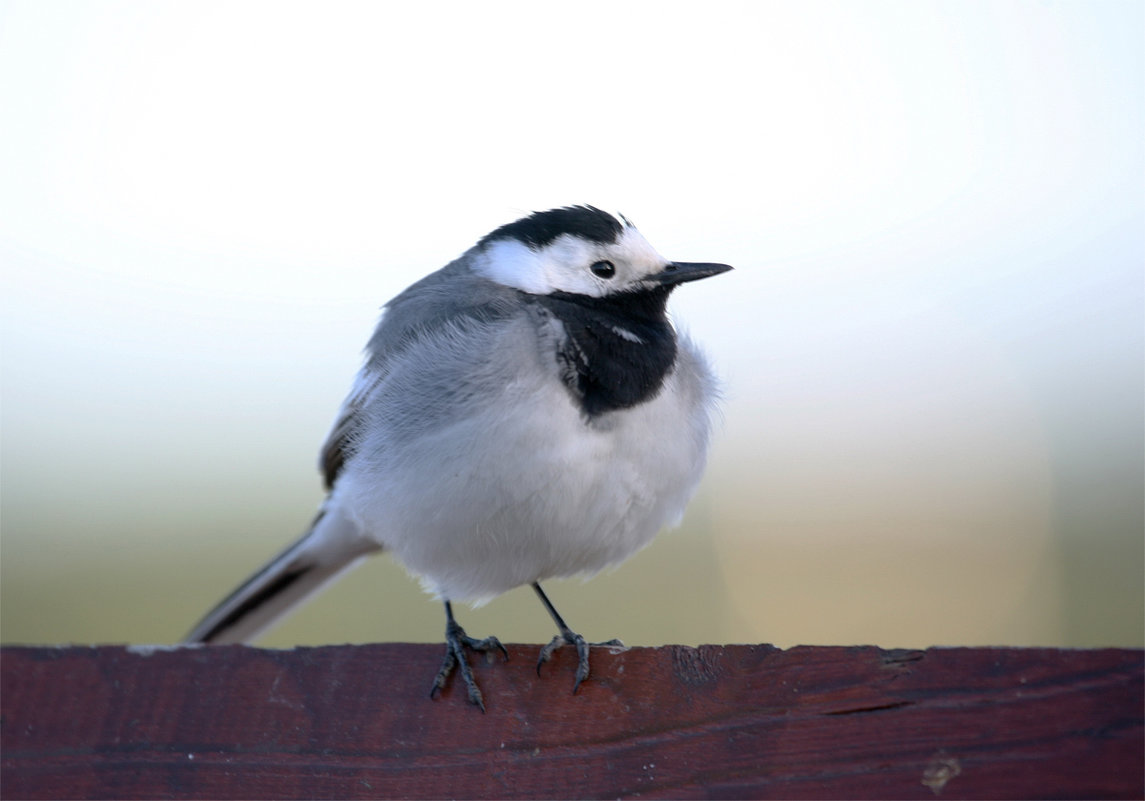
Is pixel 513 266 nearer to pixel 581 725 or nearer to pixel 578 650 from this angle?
pixel 578 650

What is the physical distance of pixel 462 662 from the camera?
2.64 m

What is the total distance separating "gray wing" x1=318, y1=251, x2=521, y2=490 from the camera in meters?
3.29

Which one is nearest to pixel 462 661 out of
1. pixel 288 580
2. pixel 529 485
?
pixel 529 485

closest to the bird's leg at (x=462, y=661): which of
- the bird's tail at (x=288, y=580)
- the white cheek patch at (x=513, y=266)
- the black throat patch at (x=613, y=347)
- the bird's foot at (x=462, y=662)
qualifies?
the bird's foot at (x=462, y=662)

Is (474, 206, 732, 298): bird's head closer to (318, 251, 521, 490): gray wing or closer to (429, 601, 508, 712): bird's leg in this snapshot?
(318, 251, 521, 490): gray wing

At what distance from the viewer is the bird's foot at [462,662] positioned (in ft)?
8.41

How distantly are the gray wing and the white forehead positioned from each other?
94 mm

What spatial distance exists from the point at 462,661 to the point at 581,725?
0.31 meters

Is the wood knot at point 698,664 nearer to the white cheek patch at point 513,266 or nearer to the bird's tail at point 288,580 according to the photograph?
the white cheek patch at point 513,266

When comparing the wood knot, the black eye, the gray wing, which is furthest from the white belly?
the wood knot

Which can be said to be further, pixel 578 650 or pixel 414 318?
pixel 414 318

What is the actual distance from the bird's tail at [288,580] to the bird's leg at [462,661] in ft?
3.98

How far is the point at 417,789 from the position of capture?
2.44m

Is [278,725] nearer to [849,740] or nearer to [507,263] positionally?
[849,740]
